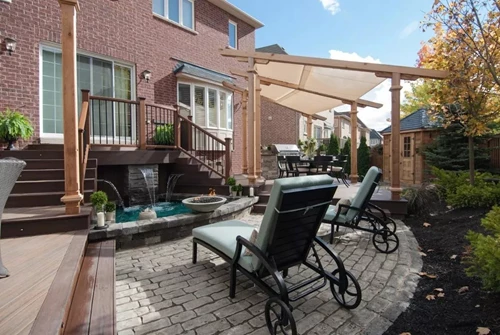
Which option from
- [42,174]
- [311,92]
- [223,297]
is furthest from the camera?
[311,92]

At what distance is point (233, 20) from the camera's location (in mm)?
12312

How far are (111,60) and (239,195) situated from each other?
5.57 meters

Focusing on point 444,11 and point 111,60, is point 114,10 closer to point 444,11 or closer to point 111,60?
point 111,60

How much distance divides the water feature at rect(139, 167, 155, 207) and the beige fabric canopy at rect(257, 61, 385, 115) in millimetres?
4027

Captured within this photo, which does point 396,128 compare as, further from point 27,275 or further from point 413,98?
point 413,98

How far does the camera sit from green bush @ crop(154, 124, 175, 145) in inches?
307

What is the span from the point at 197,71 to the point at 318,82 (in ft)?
14.3

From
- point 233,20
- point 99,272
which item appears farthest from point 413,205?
point 233,20

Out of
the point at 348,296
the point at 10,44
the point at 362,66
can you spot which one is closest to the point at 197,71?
the point at 10,44

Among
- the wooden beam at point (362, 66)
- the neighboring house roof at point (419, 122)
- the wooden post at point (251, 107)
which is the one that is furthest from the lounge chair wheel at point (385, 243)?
the neighboring house roof at point (419, 122)

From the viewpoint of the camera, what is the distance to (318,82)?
8.03 metres

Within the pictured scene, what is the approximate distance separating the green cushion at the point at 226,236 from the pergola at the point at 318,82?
10.5ft

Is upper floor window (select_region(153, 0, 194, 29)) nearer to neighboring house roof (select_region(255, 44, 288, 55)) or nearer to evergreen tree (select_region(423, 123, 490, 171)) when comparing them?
neighboring house roof (select_region(255, 44, 288, 55))

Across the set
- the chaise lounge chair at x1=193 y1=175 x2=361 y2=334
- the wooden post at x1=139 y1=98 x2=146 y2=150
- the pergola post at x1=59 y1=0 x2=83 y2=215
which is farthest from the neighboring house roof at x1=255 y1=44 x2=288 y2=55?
the chaise lounge chair at x1=193 y1=175 x2=361 y2=334
